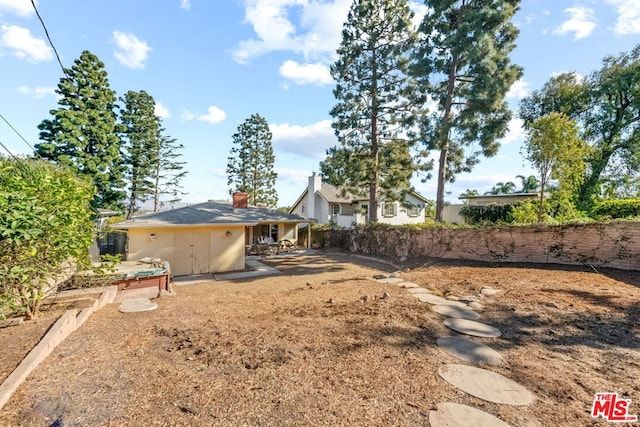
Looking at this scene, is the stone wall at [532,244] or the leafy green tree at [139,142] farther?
the leafy green tree at [139,142]

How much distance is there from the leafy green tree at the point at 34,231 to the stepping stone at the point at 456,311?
6.86 m

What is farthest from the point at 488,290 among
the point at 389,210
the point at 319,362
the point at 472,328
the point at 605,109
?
the point at 605,109

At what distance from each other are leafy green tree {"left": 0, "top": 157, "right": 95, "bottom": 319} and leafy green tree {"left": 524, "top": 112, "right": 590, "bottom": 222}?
14.7 meters

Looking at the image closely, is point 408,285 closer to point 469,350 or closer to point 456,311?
point 456,311

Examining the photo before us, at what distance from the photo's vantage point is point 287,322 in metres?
5.14

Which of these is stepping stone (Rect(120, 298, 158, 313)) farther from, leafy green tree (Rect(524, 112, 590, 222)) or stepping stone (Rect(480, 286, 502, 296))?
leafy green tree (Rect(524, 112, 590, 222))

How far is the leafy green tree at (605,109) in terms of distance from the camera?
56.1 feet

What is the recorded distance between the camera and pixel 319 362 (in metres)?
3.61

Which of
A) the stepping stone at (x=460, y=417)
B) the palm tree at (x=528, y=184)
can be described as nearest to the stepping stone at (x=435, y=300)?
the stepping stone at (x=460, y=417)

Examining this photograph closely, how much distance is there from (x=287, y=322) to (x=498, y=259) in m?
9.30

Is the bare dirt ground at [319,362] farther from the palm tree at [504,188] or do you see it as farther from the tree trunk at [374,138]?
the palm tree at [504,188]

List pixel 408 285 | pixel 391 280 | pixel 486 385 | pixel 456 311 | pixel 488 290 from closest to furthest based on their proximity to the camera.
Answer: pixel 486 385
pixel 456 311
pixel 488 290
pixel 408 285
pixel 391 280

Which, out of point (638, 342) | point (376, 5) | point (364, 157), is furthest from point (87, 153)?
point (638, 342)

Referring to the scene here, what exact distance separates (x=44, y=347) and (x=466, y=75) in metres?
16.7
